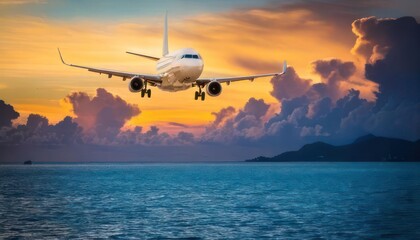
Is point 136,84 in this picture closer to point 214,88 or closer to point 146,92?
point 146,92

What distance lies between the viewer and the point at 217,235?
11162 centimetres

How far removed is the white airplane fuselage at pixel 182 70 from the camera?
3524 inches

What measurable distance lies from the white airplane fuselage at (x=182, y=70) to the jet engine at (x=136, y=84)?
3246 mm

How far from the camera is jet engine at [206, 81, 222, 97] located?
316 feet

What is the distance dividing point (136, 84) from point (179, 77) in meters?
7.67

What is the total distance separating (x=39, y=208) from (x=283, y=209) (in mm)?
63082

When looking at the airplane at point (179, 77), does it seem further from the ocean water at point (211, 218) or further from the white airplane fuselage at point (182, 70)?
the ocean water at point (211, 218)

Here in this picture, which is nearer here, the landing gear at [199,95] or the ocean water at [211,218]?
the landing gear at [199,95]

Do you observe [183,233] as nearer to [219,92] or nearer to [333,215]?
[219,92]

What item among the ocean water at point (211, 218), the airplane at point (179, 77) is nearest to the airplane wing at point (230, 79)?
the airplane at point (179, 77)

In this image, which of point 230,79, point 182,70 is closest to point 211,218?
point 230,79

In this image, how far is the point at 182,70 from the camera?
89.8 metres

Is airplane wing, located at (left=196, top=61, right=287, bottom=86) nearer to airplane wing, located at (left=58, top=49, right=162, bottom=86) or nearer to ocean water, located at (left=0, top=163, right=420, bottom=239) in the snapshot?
airplane wing, located at (left=58, top=49, right=162, bottom=86)

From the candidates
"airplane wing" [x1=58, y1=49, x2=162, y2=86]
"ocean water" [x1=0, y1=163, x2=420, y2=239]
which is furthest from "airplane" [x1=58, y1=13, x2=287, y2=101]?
"ocean water" [x1=0, y1=163, x2=420, y2=239]
